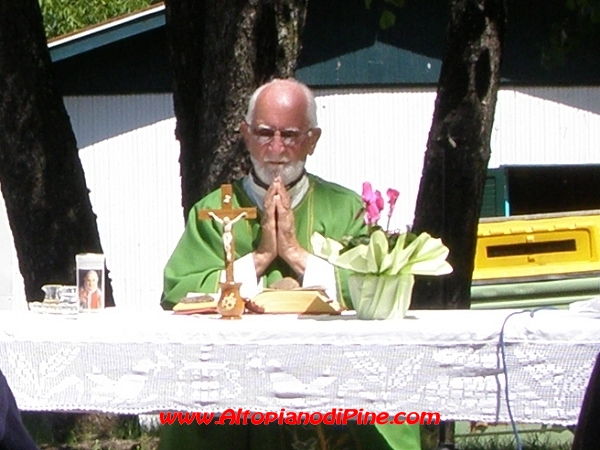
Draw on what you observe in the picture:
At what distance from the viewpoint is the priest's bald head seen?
4426 millimetres

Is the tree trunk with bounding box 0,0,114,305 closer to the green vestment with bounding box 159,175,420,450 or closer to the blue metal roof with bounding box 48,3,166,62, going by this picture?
the green vestment with bounding box 159,175,420,450

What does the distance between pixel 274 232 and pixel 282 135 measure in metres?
0.33

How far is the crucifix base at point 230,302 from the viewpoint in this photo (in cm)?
398

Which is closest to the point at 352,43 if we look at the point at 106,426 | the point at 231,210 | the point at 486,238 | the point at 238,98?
the point at 486,238

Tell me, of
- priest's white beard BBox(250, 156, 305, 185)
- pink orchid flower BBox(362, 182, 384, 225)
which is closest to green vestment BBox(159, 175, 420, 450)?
priest's white beard BBox(250, 156, 305, 185)

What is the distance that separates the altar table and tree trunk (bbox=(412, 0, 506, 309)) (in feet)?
8.03

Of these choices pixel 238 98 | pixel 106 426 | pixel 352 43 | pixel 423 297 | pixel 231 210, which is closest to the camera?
pixel 231 210

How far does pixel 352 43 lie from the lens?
11.6 m

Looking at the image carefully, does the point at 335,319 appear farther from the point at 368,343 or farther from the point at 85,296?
the point at 85,296

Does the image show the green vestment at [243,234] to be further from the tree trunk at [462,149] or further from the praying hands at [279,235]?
the tree trunk at [462,149]

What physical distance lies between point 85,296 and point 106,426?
3368 mm

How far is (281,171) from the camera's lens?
14.7 feet

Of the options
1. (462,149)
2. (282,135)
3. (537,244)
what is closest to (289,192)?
(282,135)

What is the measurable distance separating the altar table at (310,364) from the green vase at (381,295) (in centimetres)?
5
